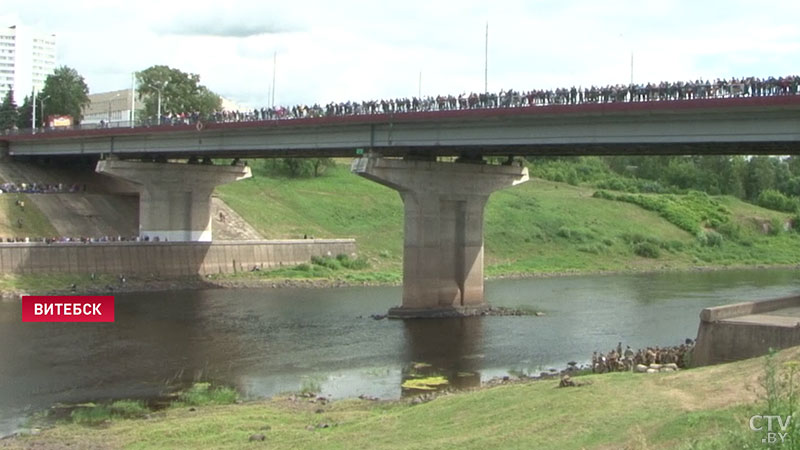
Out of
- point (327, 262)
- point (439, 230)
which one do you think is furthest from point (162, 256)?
point (439, 230)

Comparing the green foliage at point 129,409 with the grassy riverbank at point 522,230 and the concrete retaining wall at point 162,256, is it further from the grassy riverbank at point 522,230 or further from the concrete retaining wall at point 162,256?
the concrete retaining wall at point 162,256

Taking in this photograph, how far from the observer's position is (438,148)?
6109cm

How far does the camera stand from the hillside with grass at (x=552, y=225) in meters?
98.8

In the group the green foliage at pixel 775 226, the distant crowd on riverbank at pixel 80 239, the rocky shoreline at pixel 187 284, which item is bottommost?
the rocky shoreline at pixel 187 284

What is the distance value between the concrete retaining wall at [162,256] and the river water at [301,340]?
17.7 ft

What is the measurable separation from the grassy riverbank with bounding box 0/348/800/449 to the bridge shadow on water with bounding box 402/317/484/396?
584 cm

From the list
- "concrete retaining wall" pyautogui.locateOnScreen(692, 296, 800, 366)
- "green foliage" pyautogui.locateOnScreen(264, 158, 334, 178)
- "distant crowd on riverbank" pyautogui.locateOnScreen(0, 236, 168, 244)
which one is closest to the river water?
"distant crowd on riverbank" pyautogui.locateOnScreen(0, 236, 168, 244)

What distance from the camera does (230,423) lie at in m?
30.2

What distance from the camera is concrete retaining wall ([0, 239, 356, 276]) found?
73438 mm

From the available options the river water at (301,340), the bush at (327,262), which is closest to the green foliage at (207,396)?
the river water at (301,340)

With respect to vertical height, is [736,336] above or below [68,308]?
above

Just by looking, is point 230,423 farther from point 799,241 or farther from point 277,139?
point 799,241

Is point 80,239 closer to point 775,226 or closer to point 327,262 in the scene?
point 327,262

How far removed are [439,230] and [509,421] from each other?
39.9m
